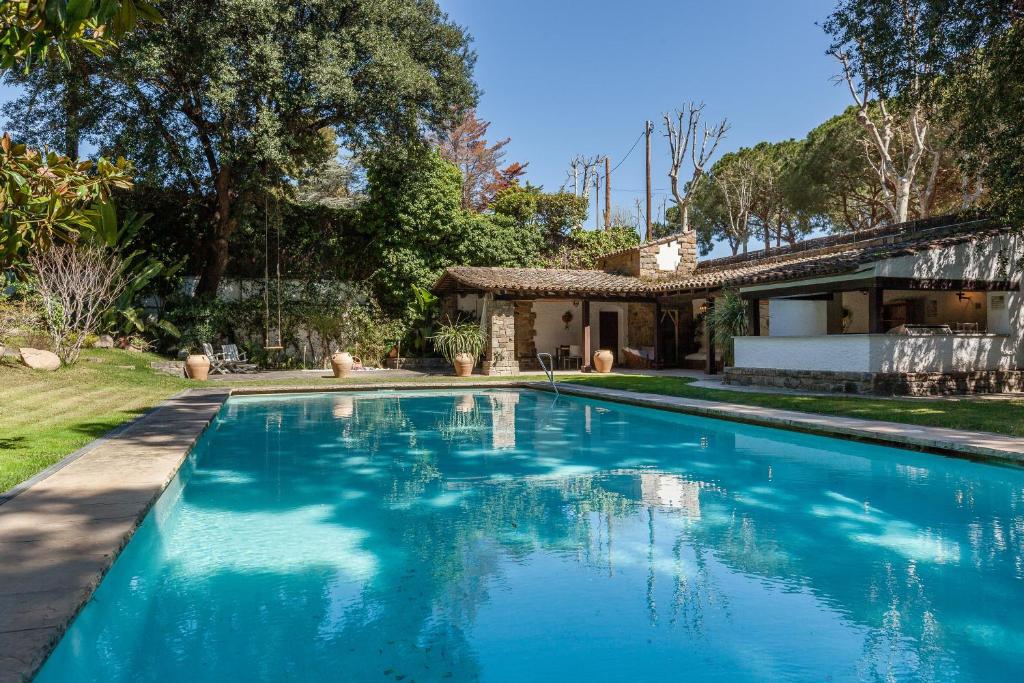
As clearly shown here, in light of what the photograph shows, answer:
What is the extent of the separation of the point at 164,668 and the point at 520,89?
109ft

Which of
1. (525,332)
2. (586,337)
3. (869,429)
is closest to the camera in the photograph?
(869,429)

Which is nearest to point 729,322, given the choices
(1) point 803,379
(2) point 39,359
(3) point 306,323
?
(1) point 803,379

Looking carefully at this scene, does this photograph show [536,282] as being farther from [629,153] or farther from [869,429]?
[629,153]

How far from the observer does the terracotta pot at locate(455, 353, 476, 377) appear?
19656 mm

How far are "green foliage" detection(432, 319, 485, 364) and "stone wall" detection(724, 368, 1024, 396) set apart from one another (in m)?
8.89

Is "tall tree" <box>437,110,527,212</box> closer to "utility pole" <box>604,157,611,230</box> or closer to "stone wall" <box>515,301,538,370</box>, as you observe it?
"utility pole" <box>604,157,611,230</box>

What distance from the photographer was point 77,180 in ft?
16.9

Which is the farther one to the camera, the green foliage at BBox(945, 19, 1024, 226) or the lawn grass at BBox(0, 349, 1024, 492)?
the green foliage at BBox(945, 19, 1024, 226)

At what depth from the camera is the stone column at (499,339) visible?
66.3ft

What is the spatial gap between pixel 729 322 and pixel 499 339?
6939 millimetres

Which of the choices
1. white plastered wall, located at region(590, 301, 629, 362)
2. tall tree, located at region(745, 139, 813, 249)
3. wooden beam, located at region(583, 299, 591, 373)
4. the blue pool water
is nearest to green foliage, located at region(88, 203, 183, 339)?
wooden beam, located at region(583, 299, 591, 373)

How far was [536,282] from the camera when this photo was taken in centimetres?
2058

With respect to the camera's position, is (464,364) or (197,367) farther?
(464,364)

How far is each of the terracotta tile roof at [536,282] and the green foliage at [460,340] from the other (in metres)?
1.37
